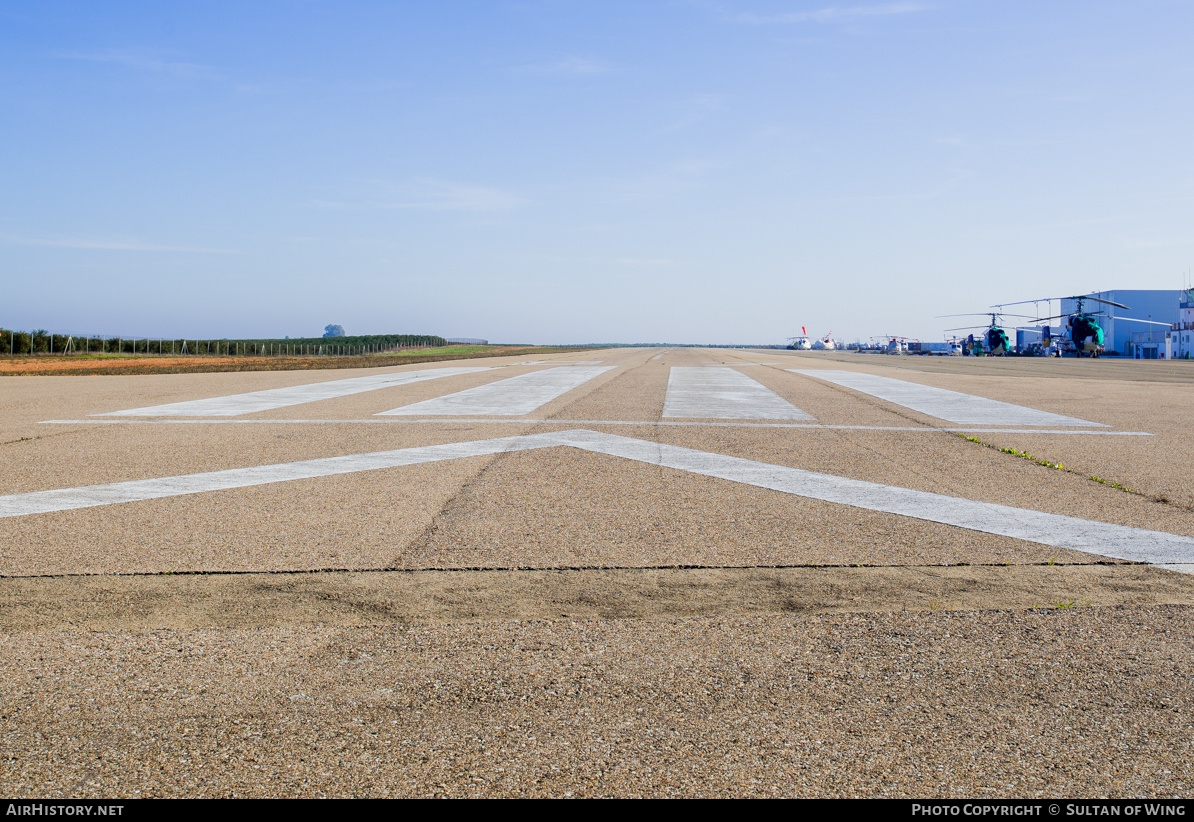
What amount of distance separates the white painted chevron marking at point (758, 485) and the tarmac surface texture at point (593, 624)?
0.04 meters

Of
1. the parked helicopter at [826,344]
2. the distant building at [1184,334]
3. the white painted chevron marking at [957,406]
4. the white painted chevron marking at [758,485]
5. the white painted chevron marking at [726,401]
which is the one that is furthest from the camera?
the parked helicopter at [826,344]

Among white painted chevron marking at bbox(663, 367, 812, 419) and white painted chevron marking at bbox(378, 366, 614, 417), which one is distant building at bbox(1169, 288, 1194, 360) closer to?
white painted chevron marking at bbox(663, 367, 812, 419)

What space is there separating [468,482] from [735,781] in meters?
4.64

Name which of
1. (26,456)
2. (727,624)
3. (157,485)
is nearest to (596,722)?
(727,624)

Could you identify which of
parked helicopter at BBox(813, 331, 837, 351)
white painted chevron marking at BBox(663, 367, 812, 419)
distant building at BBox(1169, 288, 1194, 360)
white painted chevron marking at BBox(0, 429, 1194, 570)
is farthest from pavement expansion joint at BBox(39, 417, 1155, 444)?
parked helicopter at BBox(813, 331, 837, 351)

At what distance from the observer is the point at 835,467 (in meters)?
7.57

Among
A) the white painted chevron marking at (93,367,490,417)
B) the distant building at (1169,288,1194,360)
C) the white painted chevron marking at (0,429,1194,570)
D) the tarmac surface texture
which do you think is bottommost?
the tarmac surface texture

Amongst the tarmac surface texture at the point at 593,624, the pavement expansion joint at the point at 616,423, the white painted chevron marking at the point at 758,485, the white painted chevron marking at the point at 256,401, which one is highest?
the white painted chevron marking at the point at 256,401

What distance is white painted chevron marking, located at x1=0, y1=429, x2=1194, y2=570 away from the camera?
5031 mm

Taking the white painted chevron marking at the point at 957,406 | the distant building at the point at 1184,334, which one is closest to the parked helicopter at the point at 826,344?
the distant building at the point at 1184,334

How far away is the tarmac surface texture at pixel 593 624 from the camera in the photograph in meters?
2.43

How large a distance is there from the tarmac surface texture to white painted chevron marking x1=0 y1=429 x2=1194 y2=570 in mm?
45

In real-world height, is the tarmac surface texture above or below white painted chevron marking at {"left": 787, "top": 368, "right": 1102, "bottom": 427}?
below

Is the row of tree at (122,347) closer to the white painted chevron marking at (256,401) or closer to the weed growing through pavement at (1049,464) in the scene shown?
the white painted chevron marking at (256,401)
